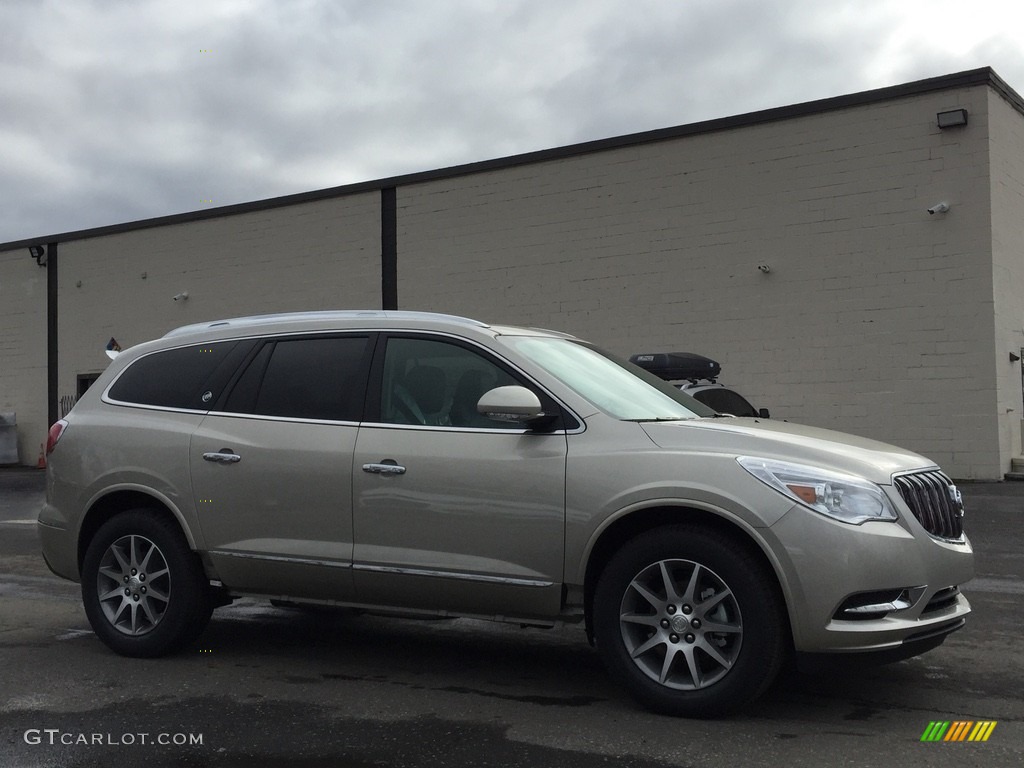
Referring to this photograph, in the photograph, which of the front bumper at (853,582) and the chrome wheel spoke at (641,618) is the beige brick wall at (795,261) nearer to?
the front bumper at (853,582)

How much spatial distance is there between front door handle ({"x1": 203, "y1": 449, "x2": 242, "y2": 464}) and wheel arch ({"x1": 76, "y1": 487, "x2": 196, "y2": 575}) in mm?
365

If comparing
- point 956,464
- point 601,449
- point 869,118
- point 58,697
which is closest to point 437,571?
point 601,449

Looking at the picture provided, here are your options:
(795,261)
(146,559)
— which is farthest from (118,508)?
(795,261)

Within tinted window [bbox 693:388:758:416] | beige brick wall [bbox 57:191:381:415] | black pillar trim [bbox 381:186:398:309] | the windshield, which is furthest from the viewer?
beige brick wall [bbox 57:191:381:415]

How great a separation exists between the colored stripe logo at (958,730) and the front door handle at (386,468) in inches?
99.9

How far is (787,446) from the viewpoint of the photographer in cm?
441

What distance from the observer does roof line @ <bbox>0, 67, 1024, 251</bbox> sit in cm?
1559

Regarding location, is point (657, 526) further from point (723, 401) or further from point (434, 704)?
point (723, 401)

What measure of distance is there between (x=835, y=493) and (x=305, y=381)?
9.12ft

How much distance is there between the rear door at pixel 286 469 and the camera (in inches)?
203

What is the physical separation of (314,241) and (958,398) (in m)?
13.5

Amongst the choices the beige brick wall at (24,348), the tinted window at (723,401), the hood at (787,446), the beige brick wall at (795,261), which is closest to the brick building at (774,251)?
the beige brick wall at (795,261)

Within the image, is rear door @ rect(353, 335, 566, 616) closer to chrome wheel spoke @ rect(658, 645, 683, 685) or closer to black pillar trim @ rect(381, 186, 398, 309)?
chrome wheel spoke @ rect(658, 645, 683, 685)

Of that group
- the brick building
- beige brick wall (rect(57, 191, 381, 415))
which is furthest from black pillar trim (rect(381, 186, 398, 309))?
beige brick wall (rect(57, 191, 381, 415))
